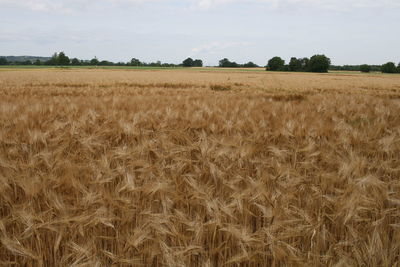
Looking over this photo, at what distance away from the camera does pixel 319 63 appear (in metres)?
73.8

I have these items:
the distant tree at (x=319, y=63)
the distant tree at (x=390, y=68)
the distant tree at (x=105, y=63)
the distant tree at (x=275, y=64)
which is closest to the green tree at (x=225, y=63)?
the distant tree at (x=275, y=64)

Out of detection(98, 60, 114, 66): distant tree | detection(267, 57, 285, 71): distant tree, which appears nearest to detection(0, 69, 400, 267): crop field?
detection(267, 57, 285, 71): distant tree

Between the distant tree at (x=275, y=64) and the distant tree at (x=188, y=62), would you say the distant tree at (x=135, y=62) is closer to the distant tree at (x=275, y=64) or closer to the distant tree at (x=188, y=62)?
the distant tree at (x=188, y=62)

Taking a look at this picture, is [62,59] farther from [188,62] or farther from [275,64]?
[275,64]

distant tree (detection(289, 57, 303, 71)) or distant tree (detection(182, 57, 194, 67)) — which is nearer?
distant tree (detection(289, 57, 303, 71))

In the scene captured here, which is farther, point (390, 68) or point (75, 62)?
point (75, 62)

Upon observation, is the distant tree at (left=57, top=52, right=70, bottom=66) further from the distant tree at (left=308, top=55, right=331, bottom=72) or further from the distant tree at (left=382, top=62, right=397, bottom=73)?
the distant tree at (left=382, top=62, right=397, bottom=73)

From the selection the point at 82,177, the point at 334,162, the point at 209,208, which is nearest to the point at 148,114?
the point at 82,177

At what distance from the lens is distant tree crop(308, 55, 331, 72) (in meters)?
73.2

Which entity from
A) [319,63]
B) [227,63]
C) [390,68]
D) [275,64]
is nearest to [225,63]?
[227,63]

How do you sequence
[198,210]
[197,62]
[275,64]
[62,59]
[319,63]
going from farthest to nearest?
[197,62] → [62,59] → [275,64] → [319,63] → [198,210]

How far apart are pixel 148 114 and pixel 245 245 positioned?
3267mm

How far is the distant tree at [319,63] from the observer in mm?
73181

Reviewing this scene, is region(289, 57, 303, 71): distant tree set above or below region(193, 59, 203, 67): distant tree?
below
